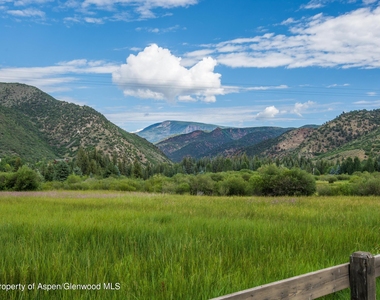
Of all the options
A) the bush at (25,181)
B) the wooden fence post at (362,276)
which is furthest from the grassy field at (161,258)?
the bush at (25,181)

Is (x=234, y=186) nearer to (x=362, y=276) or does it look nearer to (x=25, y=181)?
(x=25, y=181)

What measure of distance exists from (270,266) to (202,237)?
2150 mm

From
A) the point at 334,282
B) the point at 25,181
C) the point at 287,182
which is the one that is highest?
the point at 334,282

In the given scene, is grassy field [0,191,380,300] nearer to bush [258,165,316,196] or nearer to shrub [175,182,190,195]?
bush [258,165,316,196]

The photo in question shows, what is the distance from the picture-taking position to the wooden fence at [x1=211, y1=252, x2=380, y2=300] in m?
3.08

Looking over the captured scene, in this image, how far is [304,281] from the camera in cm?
331

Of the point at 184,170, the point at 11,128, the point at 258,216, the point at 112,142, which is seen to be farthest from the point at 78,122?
the point at 258,216

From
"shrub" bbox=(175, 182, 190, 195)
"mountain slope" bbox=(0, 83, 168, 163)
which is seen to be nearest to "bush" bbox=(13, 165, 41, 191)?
"shrub" bbox=(175, 182, 190, 195)

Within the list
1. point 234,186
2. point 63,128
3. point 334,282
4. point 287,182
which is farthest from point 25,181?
point 63,128

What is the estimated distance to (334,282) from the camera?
367 cm

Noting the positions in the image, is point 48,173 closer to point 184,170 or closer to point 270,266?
point 184,170

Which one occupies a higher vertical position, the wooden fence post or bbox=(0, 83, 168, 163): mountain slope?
bbox=(0, 83, 168, 163): mountain slope

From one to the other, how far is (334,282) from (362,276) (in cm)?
40

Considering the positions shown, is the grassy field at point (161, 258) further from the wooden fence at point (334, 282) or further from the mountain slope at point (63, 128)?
the mountain slope at point (63, 128)
